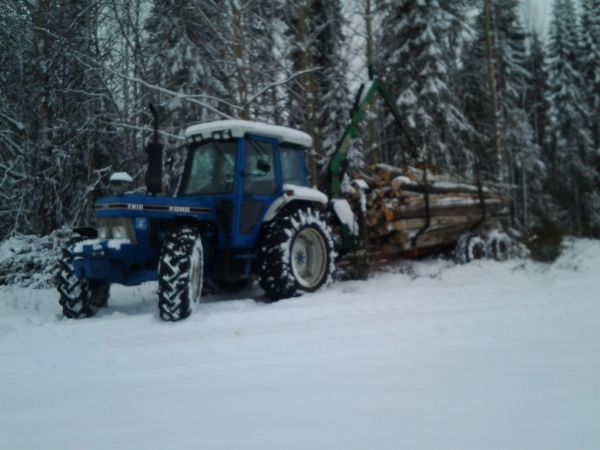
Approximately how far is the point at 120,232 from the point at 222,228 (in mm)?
1300

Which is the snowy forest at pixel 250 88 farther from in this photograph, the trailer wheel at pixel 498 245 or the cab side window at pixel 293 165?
the cab side window at pixel 293 165

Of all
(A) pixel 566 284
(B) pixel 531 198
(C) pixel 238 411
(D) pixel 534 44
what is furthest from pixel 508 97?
(C) pixel 238 411

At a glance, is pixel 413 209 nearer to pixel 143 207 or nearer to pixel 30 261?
pixel 143 207

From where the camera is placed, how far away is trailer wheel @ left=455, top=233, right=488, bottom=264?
9.62 metres

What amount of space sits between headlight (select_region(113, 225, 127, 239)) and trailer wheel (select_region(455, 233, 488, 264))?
6870 mm

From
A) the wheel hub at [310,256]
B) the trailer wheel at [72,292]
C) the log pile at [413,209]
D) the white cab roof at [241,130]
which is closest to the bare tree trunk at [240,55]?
the log pile at [413,209]

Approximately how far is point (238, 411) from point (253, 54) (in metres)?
11.3

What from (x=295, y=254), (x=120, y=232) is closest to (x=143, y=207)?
(x=120, y=232)

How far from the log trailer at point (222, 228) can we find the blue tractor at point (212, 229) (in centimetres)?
→ 1

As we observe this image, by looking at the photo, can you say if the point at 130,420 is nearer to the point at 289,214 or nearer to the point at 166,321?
the point at 166,321

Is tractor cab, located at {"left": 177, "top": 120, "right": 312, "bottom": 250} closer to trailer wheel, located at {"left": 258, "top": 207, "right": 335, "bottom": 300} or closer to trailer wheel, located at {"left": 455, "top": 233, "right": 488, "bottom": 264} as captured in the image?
trailer wheel, located at {"left": 258, "top": 207, "right": 335, "bottom": 300}

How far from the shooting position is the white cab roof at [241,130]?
6258mm

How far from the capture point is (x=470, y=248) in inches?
381

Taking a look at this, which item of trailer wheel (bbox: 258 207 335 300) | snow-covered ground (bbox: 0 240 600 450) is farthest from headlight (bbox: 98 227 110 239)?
trailer wheel (bbox: 258 207 335 300)
